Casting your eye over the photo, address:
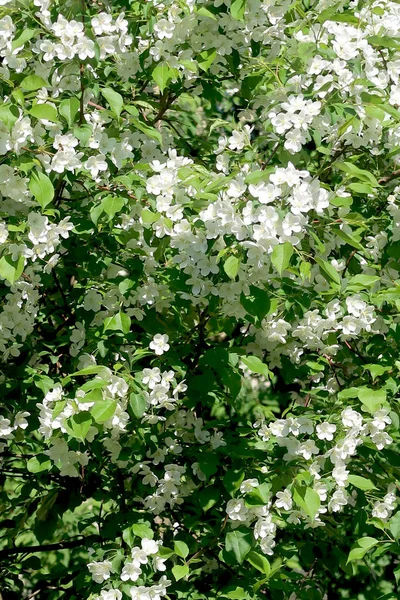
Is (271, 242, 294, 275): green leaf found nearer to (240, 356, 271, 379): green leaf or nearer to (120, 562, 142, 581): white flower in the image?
(240, 356, 271, 379): green leaf

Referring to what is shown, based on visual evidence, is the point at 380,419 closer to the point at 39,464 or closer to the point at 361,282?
the point at 361,282

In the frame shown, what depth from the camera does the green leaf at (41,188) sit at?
90.4 inches

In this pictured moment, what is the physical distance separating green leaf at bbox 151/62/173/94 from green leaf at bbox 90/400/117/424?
3.47ft

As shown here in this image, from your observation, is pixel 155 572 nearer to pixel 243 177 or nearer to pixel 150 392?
pixel 150 392

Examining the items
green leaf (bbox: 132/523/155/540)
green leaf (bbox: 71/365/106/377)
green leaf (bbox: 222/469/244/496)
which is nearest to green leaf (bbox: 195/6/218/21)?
green leaf (bbox: 71/365/106/377)

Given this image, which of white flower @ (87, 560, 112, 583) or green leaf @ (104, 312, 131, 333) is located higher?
green leaf @ (104, 312, 131, 333)

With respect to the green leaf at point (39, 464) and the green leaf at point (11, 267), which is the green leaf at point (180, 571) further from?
the green leaf at point (11, 267)

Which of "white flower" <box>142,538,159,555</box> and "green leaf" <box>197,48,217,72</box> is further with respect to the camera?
"green leaf" <box>197,48,217,72</box>

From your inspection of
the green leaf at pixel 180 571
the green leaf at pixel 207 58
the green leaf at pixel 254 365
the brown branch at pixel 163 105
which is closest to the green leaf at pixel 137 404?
the green leaf at pixel 254 365

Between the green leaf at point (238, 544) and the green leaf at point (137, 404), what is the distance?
51cm

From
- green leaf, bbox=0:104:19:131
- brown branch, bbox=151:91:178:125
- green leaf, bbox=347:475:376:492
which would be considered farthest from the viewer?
brown branch, bbox=151:91:178:125

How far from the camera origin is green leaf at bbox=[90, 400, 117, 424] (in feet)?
7.32

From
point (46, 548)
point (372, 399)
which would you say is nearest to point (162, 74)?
point (372, 399)

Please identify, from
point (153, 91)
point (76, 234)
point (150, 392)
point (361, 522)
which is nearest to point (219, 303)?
point (150, 392)
